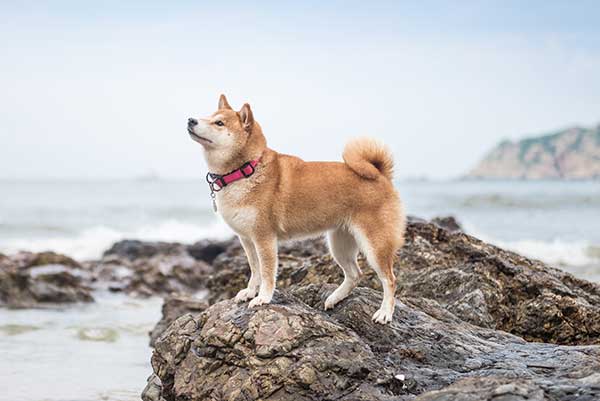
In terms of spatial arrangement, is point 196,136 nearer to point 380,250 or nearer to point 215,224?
point 380,250

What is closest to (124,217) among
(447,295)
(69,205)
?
(69,205)

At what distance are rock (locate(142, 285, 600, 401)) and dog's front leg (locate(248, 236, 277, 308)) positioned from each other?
0.44 ft

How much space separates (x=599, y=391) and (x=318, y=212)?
8.30 ft

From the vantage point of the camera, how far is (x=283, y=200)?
580 cm

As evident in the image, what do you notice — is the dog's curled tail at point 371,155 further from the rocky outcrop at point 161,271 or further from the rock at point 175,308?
the rocky outcrop at point 161,271

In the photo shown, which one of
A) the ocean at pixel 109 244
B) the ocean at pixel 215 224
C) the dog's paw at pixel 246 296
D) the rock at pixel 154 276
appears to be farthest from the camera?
the ocean at pixel 215 224

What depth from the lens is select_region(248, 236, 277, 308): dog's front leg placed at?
223 inches

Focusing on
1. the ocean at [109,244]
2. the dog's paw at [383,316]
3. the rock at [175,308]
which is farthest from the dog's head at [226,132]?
the rock at [175,308]

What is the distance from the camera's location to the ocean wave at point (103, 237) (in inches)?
1094

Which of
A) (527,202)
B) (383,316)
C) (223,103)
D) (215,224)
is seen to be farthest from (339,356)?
(527,202)

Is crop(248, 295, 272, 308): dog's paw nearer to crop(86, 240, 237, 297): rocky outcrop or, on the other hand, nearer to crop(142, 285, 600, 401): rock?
crop(142, 285, 600, 401): rock

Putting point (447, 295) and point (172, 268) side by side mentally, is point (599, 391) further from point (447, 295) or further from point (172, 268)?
point (172, 268)

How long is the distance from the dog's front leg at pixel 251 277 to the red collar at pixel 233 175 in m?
0.50

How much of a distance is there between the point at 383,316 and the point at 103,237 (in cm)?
2820
